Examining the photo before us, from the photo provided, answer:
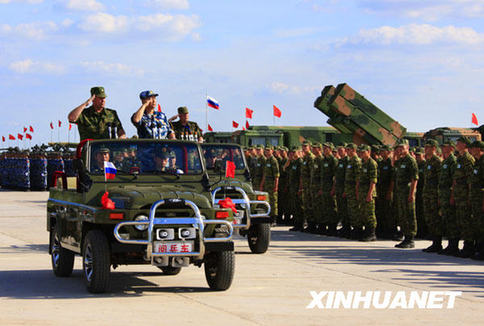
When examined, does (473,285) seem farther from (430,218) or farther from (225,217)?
(430,218)

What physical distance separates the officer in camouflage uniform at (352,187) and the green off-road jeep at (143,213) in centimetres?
660

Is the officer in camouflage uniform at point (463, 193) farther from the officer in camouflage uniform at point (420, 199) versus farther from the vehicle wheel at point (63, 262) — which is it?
the vehicle wheel at point (63, 262)

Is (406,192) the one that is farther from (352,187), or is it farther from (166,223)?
(166,223)

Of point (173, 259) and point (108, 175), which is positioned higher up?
point (108, 175)

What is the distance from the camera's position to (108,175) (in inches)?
389

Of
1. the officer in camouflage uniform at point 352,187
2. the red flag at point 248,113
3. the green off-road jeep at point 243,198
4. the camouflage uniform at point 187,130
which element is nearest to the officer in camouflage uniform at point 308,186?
the officer in camouflage uniform at point 352,187

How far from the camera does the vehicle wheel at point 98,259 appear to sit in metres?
8.90

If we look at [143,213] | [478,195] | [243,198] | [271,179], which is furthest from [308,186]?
[143,213]

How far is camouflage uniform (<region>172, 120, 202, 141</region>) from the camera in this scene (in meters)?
14.5

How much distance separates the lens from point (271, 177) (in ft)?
64.0

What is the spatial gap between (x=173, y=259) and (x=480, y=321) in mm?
3188

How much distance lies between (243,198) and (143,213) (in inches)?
183

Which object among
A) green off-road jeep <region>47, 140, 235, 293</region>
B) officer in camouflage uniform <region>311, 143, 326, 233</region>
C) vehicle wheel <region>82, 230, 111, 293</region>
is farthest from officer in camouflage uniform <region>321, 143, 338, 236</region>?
vehicle wheel <region>82, 230, 111, 293</region>

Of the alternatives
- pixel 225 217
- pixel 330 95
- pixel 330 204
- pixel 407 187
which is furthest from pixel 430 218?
pixel 330 95
